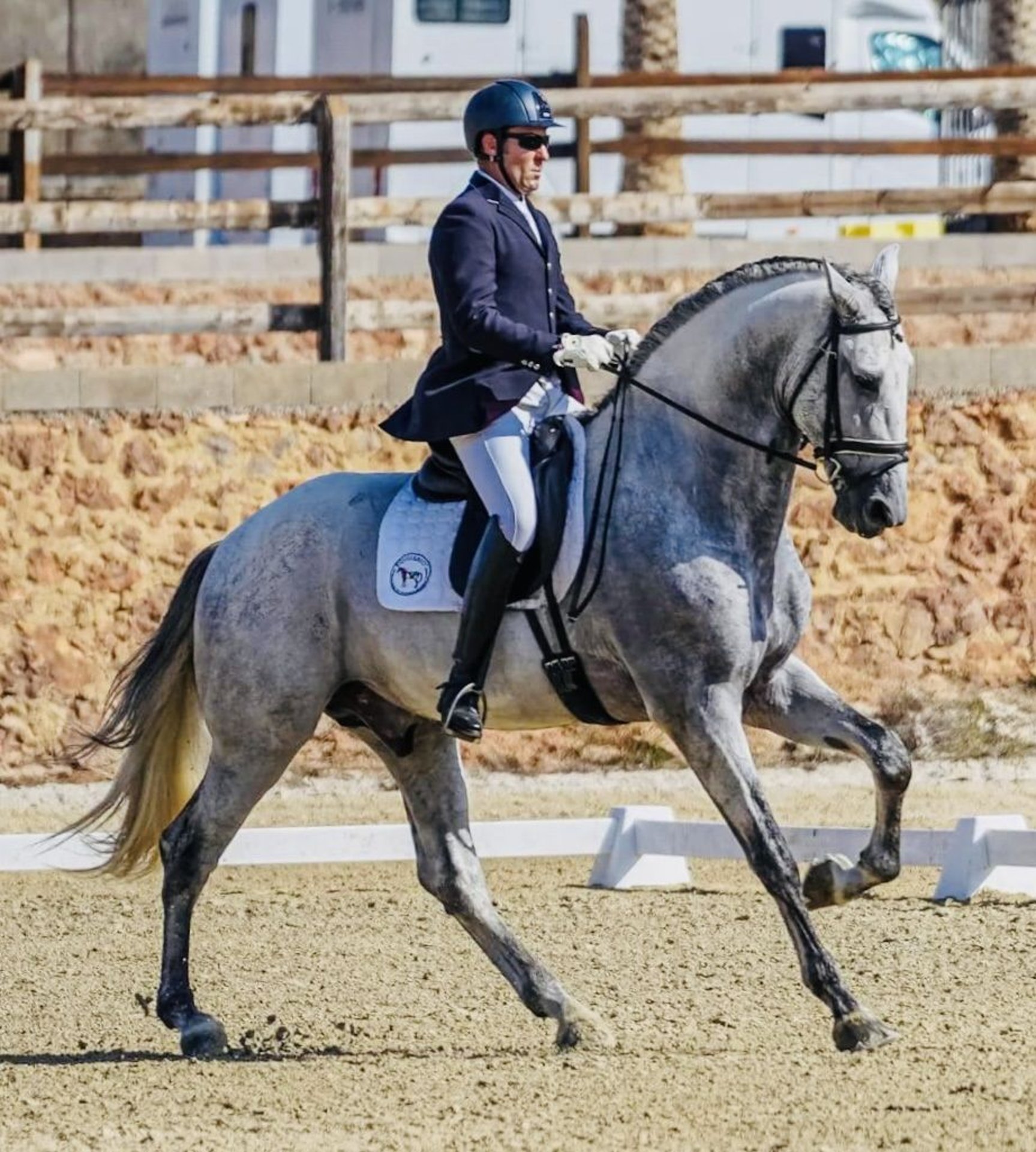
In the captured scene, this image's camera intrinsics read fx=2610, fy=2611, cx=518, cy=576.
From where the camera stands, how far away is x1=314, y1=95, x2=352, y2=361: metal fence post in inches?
481

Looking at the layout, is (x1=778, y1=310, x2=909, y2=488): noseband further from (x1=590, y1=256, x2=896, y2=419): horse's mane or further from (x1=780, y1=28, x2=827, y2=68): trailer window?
(x1=780, y1=28, x2=827, y2=68): trailer window

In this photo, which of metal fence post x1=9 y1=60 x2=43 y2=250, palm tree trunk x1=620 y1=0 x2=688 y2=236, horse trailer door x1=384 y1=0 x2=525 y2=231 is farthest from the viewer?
horse trailer door x1=384 y1=0 x2=525 y2=231

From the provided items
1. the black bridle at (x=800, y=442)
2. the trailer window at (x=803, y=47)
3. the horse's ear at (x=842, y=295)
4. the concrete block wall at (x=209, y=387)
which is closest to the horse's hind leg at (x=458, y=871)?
the black bridle at (x=800, y=442)

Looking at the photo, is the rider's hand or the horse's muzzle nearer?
the horse's muzzle

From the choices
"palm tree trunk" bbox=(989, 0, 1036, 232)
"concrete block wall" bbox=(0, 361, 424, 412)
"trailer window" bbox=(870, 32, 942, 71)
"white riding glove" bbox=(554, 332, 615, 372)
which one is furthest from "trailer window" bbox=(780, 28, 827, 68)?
"white riding glove" bbox=(554, 332, 615, 372)

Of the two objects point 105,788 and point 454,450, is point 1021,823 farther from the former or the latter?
point 105,788

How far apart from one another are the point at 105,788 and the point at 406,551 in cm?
467

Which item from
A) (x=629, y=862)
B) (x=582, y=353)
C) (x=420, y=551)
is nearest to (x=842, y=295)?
(x=582, y=353)

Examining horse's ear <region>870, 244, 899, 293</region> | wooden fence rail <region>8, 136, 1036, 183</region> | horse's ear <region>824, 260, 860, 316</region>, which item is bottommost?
horse's ear <region>824, 260, 860, 316</region>

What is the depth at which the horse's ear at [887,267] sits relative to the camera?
649 centimetres

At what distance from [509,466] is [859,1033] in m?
1.69

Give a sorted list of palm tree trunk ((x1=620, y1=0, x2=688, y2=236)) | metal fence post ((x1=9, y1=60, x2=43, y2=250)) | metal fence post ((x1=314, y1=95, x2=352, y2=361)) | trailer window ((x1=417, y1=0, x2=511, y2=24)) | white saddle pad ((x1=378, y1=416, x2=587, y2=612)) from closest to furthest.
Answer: white saddle pad ((x1=378, y1=416, x2=587, y2=612)) → metal fence post ((x1=314, y1=95, x2=352, y2=361)) → metal fence post ((x1=9, y1=60, x2=43, y2=250)) → palm tree trunk ((x1=620, y1=0, x2=688, y2=236)) → trailer window ((x1=417, y1=0, x2=511, y2=24))

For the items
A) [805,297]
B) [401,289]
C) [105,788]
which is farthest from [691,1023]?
[401,289]

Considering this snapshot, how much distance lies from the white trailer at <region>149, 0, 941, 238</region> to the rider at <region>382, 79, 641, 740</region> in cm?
1341
